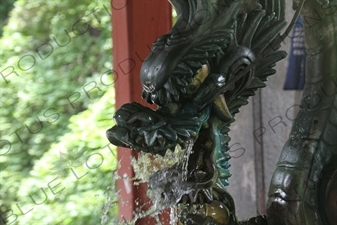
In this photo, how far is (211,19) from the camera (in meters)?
0.55

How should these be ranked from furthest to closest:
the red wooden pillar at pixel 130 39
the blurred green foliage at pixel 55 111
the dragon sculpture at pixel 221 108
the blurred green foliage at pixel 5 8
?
the blurred green foliage at pixel 5 8
the blurred green foliage at pixel 55 111
the red wooden pillar at pixel 130 39
the dragon sculpture at pixel 221 108

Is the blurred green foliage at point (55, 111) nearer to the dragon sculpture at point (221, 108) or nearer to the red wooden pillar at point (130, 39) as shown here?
the red wooden pillar at point (130, 39)

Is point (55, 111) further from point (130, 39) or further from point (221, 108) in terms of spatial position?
point (221, 108)

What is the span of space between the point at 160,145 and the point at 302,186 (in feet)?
0.68

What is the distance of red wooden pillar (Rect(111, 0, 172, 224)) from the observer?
1206 mm

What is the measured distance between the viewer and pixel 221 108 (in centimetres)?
59

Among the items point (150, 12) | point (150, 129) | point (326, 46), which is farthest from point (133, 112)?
point (150, 12)

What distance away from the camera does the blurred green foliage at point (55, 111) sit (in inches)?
89.1

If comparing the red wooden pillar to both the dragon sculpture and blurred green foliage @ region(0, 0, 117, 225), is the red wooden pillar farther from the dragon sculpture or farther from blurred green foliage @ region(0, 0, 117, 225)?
blurred green foliage @ region(0, 0, 117, 225)

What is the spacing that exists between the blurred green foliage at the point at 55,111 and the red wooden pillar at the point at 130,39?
74 cm

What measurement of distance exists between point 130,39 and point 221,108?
25.9 inches

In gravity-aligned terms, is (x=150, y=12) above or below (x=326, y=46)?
below

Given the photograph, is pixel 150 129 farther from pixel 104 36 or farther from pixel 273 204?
pixel 104 36

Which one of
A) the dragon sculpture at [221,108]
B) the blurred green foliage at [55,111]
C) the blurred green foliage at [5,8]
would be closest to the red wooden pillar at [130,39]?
the dragon sculpture at [221,108]
